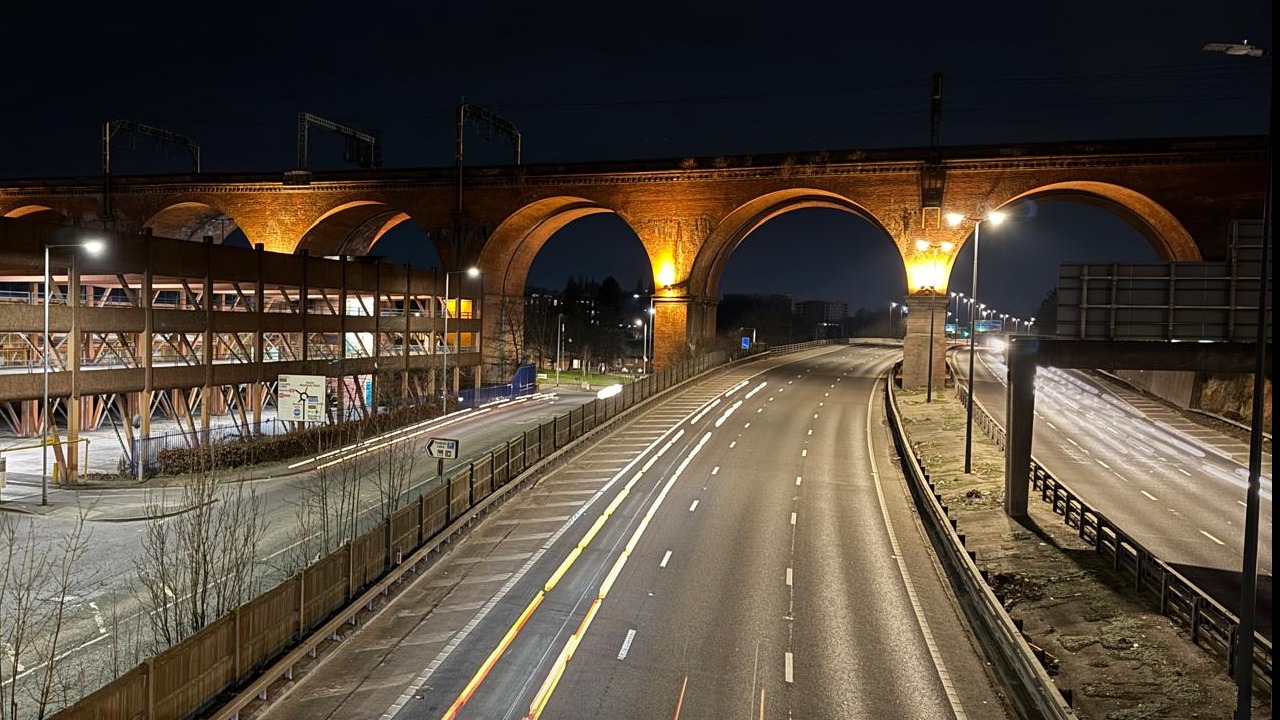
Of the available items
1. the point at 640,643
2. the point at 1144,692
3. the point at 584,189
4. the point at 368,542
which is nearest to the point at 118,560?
the point at 368,542

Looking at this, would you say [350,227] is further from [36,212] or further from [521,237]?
[36,212]

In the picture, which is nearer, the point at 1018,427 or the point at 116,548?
the point at 116,548

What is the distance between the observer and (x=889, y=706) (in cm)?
1316

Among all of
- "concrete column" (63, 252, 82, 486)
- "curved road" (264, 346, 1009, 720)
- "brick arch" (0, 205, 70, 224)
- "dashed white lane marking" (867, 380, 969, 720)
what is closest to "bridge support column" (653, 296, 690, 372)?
"curved road" (264, 346, 1009, 720)

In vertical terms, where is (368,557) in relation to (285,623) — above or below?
above

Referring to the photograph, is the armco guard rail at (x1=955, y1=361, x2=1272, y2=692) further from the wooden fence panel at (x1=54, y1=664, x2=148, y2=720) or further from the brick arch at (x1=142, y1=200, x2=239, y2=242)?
the brick arch at (x1=142, y1=200, x2=239, y2=242)

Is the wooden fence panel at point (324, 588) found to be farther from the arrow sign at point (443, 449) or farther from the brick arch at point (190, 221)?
the brick arch at point (190, 221)

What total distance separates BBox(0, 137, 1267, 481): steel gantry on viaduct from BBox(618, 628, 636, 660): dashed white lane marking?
25.2m

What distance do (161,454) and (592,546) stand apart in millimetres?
20856

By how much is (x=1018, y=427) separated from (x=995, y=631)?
1092 cm

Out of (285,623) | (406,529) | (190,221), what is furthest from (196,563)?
(190,221)

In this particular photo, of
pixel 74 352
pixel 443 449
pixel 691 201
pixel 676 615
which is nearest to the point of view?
pixel 676 615

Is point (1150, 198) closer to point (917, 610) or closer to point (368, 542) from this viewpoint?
point (917, 610)

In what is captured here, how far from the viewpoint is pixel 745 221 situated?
62.3m
